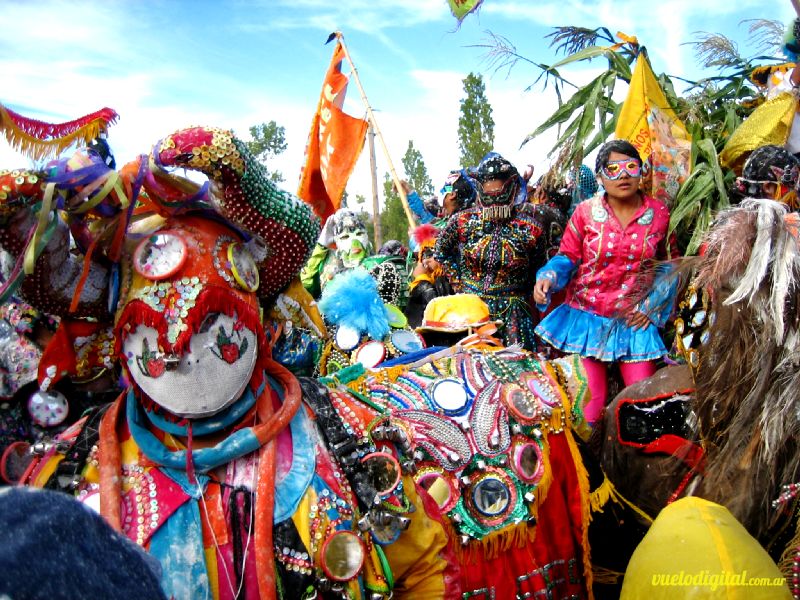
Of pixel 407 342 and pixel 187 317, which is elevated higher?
pixel 187 317

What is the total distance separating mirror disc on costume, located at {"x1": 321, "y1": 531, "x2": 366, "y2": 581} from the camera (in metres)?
1.80

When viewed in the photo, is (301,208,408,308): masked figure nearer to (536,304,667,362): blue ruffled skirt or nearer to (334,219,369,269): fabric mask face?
(334,219,369,269): fabric mask face

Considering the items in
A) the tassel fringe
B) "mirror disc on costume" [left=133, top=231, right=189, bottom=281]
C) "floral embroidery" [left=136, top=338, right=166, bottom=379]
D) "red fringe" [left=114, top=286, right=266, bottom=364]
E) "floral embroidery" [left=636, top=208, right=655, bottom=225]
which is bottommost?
"floral embroidery" [left=136, top=338, right=166, bottom=379]

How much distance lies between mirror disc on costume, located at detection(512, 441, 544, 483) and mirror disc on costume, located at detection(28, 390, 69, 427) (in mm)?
1987

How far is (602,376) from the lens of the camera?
13.0ft

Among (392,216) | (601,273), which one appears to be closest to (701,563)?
(601,273)

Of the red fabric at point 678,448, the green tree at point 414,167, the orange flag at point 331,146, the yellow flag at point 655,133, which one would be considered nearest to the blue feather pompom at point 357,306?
the orange flag at point 331,146

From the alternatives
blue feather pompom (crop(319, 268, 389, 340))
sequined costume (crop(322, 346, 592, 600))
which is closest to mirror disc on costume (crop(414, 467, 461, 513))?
sequined costume (crop(322, 346, 592, 600))

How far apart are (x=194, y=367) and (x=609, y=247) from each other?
8.99 feet

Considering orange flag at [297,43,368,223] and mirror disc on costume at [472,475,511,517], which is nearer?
mirror disc on costume at [472,475,511,517]

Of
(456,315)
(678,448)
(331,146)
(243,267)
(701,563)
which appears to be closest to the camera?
(701,563)

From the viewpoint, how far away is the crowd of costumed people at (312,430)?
166cm

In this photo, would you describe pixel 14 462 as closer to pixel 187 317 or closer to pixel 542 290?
pixel 187 317

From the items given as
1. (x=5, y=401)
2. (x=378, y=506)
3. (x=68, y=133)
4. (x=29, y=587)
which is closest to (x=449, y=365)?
(x=378, y=506)
